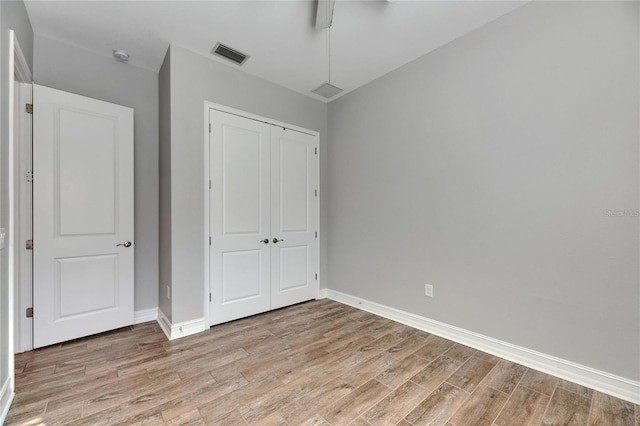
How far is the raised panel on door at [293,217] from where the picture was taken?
346 centimetres

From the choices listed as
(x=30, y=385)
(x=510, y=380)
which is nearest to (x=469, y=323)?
(x=510, y=380)

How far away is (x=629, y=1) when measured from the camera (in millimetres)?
1793

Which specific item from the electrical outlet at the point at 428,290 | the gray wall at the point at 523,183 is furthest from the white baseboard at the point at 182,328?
the electrical outlet at the point at 428,290

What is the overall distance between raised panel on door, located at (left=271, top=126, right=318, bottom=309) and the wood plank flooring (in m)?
0.93

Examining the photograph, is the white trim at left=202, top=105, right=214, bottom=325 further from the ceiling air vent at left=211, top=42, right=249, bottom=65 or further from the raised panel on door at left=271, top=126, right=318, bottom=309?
the raised panel on door at left=271, top=126, right=318, bottom=309

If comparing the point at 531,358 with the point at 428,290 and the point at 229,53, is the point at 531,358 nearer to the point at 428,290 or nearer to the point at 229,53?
the point at 428,290

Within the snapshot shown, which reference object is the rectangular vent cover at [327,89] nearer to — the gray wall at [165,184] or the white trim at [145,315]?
the gray wall at [165,184]

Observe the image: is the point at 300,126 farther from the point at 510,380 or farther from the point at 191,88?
the point at 510,380

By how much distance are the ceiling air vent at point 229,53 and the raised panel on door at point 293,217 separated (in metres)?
0.81

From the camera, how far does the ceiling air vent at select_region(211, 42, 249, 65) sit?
9.00 ft

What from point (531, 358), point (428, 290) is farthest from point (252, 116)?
point (531, 358)

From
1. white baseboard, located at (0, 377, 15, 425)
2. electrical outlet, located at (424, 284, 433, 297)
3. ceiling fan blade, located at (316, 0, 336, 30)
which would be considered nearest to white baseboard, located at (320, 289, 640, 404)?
electrical outlet, located at (424, 284, 433, 297)

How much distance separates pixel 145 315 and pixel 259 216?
5.38 ft

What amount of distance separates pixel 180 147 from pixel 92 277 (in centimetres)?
151
